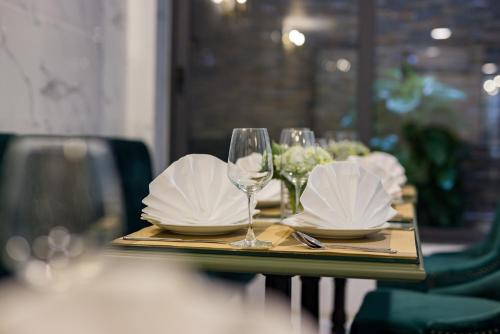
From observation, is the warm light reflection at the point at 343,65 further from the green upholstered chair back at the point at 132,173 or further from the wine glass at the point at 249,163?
the wine glass at the point at 249,163

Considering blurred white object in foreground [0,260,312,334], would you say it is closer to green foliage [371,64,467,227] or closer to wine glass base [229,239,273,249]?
wine glass base [229,239,273,249]

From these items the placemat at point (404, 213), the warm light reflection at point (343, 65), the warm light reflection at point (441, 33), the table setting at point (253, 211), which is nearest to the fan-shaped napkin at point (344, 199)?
the table setting at point (253, 211)

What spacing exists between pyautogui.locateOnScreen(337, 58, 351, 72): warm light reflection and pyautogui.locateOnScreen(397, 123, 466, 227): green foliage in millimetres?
540

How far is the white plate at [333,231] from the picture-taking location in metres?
1.54

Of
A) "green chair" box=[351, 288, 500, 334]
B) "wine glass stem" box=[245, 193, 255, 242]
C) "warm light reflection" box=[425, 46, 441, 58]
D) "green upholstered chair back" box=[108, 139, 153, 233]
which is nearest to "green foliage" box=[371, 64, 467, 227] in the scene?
"warm light reflection" box=[425, 46, 441, 58]

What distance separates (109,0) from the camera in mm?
3670

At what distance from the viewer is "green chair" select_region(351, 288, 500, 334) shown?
1921 mm

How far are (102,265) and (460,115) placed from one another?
165 inches

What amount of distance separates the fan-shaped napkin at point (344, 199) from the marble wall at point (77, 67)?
4.90 ft

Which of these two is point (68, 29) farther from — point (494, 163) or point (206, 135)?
point (494, 163)

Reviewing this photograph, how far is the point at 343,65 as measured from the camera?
4.27 meters

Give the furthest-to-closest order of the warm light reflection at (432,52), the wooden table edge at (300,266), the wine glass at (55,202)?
the warm light reflection at (432,52) → the wooden table edge at (300,266) → the wine glass at (55,202)

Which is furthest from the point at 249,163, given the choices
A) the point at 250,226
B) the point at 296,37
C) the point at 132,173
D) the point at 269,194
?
the point at 296,37

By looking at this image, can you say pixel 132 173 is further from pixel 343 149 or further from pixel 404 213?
pixel 404 213
